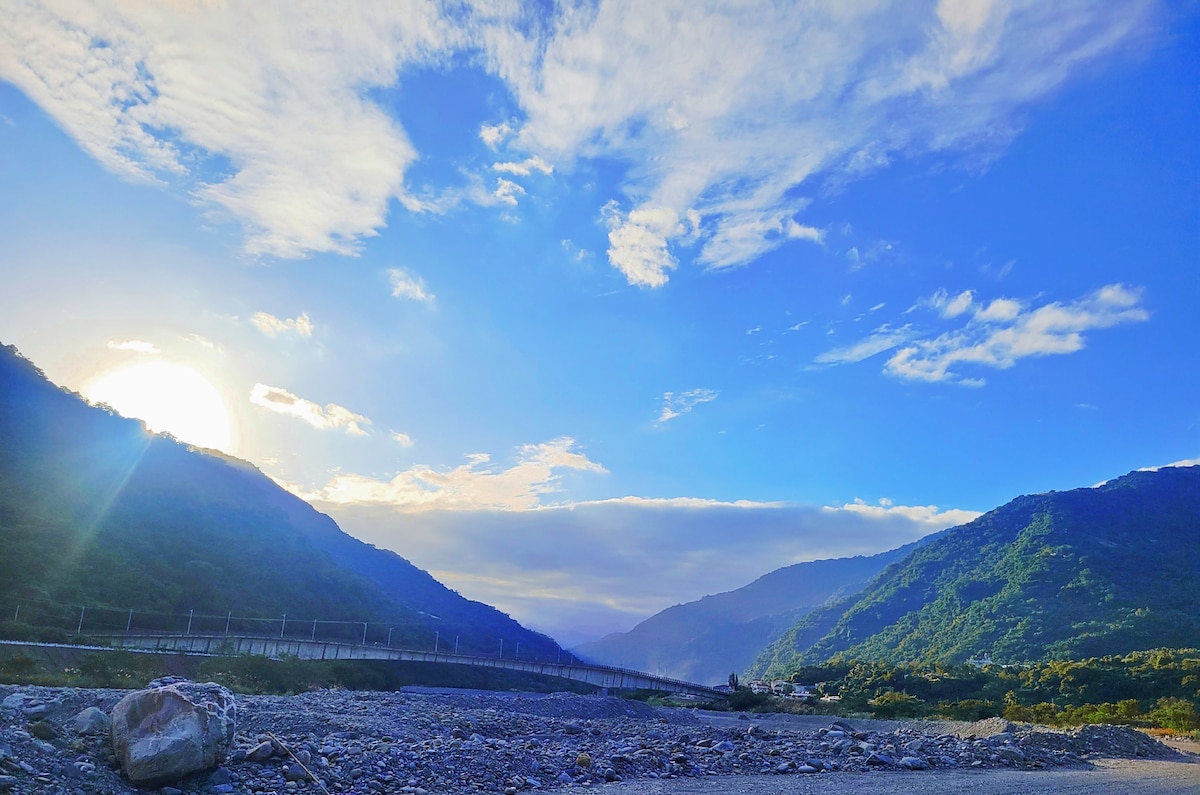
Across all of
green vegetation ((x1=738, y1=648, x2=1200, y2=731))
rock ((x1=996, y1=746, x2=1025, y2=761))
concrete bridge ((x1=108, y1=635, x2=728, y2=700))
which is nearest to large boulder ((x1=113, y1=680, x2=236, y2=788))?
rock ((x1=996, y1=746, x2=1025, y2=761))

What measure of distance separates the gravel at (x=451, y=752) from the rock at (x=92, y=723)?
9 centimetres

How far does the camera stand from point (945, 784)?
20156 millimetres

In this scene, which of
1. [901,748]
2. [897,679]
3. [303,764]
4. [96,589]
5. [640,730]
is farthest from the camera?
[897,679]

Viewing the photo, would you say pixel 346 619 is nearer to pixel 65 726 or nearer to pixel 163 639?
pixel 163 639

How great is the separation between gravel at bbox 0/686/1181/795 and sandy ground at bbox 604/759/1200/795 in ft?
3.21

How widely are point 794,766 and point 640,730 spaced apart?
38.7 feet

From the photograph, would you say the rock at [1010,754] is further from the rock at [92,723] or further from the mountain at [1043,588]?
the mountain at [1043,588]

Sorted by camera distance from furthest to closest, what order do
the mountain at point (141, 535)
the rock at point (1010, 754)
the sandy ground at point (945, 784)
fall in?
the mountain at point (141, 535) < the rock at point (1010, 754) < the sandy ground at point (945, 784)

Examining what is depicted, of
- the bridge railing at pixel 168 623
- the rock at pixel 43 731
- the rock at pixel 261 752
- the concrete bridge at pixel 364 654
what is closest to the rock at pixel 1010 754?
the rock at pixel 261 752

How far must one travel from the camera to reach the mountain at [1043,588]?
94.9 metres

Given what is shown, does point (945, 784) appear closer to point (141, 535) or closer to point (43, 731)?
point (43, 731)

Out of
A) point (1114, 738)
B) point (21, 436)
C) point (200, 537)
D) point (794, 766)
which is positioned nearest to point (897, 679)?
point (1114, 738)

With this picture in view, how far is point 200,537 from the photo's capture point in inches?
3066

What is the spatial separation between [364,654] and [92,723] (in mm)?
59552
